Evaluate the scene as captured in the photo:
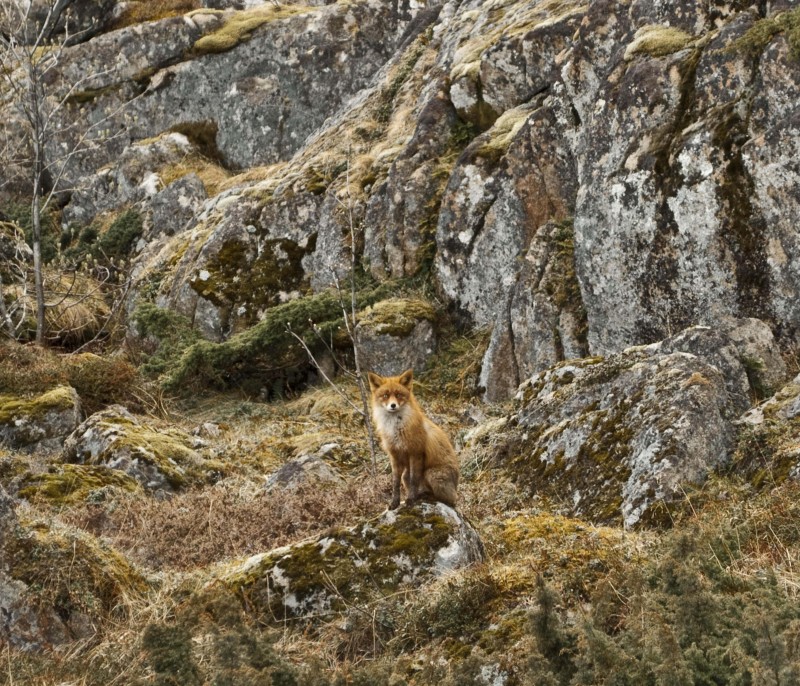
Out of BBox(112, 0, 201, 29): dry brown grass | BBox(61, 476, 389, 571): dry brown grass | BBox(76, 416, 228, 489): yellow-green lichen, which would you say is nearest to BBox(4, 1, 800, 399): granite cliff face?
BBox(112, 0, 201, 29): dry brown grass

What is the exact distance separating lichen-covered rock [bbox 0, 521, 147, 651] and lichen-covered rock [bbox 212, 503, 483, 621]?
90cm

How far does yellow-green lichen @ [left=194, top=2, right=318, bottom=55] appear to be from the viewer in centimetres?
3144

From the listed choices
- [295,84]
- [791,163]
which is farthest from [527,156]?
[295,84]

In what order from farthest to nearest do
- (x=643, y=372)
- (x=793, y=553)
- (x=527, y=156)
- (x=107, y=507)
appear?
1. (x=527, y=156)
2. (x=107, y=507)
3. (x=643, y=372)
4. (x=793, y=553)

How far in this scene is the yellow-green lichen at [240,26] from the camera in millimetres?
31438

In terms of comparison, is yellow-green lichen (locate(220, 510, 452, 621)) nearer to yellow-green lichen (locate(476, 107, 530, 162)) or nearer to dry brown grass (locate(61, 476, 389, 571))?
dry brown grass (locate(61, 476, 389, 571))

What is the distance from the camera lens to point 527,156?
17688 mm

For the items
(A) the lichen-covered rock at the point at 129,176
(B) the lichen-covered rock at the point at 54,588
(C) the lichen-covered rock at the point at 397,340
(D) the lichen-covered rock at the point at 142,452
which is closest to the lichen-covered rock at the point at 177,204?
(A) the lichen-covered rock at the point at 129,176

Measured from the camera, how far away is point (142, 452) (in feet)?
42.9

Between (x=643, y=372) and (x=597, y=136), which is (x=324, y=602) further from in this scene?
(x=597, y=136)

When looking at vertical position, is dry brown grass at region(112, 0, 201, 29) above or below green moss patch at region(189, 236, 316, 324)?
above

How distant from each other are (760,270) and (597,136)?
13.0ft

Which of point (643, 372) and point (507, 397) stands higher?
point (643, 372)

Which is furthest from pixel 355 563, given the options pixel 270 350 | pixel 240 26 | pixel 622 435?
pixel 240 26
